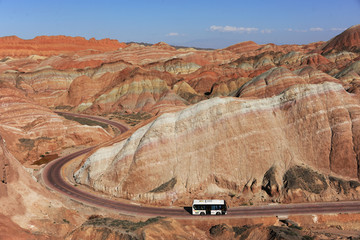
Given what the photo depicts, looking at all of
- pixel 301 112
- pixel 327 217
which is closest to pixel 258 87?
pixel 301 112

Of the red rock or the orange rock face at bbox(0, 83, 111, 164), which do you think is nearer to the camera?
the orange rock face at bbox(0, 83, 111, 164)

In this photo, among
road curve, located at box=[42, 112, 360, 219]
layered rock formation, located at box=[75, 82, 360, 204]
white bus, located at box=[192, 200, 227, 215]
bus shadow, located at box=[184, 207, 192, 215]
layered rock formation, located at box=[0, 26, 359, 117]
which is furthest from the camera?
layered rock formation, located at box=[0, 26, 359, 117]

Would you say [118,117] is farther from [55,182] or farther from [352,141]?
[352,141]

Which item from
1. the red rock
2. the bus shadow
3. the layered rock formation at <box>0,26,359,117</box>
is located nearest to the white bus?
the bus shadow

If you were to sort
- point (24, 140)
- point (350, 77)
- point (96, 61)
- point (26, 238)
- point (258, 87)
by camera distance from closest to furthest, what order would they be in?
point (26, 238)
point (24, 140)
point (258, 87)
point (350, 77)
point (96, 61)

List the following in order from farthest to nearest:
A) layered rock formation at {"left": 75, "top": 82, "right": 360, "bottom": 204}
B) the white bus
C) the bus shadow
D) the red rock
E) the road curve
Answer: the red rock, layered rock formation at {"left": 75, "top": 82, "right": 360, "bottom": 204}, the bus shadow, the white bus, the road curve

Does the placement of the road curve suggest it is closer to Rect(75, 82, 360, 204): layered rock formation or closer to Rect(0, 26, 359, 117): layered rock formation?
Rect(75, 82, 360, 204): layered rock formation
